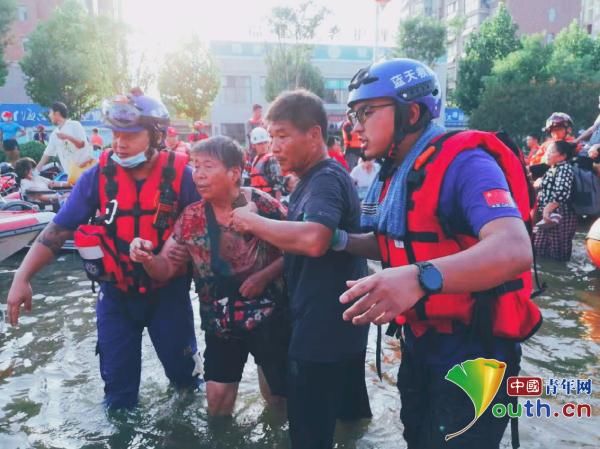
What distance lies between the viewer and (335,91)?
5112cm

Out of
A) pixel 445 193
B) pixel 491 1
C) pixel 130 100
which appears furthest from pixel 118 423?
pixel 491 1

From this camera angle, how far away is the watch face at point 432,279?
1.62 meters

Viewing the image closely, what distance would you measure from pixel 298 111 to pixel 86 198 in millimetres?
1737

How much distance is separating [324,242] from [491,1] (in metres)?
63.5

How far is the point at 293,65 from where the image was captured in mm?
46750

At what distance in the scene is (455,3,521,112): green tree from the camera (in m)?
38.3

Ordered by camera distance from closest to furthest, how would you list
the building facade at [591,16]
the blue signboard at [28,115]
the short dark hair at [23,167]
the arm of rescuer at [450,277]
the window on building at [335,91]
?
the arm of rescuer at [450,277]
the short dark hair at [23,167]
the blue signboard at [28,115]
the window on building at [335,91]
the building facade at [591,16]

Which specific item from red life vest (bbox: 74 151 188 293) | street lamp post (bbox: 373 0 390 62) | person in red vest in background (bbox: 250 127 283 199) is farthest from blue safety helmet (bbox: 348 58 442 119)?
street lamp post (bbox: 373 0 390 62)

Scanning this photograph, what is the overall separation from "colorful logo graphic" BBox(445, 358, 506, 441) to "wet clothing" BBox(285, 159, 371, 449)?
2.71ft

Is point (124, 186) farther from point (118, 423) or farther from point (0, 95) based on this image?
point (0, 95)

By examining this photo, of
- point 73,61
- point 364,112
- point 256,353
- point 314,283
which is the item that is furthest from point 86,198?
point 73,61

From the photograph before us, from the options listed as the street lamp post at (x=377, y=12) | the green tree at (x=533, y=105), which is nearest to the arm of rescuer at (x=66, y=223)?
the street lamp post at (x=377, y=12)

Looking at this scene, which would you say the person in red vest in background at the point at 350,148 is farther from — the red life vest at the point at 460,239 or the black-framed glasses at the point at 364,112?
the red life vest at the point at 460,239

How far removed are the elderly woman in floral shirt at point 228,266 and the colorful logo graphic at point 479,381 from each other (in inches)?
57.1
